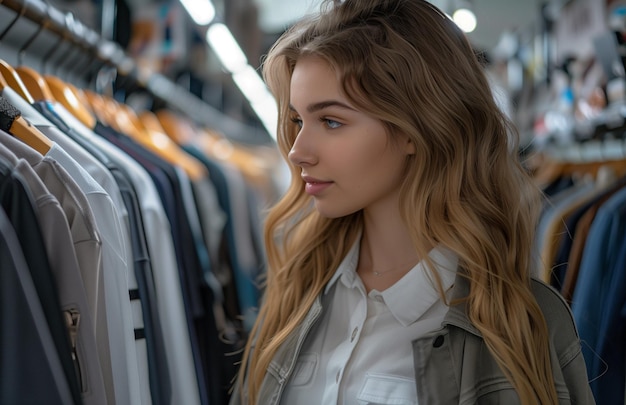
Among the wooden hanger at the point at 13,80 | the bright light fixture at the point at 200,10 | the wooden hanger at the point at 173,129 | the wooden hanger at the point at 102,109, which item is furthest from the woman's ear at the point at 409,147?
the wooden hanger at the point at 173,129

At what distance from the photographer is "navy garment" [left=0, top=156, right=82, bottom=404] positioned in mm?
1059

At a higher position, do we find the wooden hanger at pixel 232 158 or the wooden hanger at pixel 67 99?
the wooden hanger at pixel 232 158

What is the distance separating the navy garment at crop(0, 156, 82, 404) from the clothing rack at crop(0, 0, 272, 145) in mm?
719

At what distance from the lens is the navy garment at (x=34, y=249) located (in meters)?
1.06

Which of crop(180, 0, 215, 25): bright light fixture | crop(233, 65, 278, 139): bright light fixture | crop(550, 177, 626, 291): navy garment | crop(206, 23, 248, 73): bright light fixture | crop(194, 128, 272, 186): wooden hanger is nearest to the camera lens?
crop(550, 177, 626, 291): navy garment

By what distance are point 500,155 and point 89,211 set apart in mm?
893

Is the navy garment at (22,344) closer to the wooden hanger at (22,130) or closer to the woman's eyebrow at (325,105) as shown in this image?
the wooden hanger at (22,130)

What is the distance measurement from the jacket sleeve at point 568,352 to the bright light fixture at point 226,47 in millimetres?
1883

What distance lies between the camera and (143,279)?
1.55 m

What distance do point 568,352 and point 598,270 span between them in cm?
78

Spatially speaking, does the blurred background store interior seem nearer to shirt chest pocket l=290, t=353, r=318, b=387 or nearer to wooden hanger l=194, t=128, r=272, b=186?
wooden hanger l=194, t=128, r=272, b=186

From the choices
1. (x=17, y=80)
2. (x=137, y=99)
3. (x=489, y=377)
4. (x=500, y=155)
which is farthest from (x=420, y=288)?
(x=137, y=99)

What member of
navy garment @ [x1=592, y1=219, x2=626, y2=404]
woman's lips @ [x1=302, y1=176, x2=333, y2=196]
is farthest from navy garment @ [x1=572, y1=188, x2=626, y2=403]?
woman's lips @ [x1=302, y1=176, x2=333, y2=196]

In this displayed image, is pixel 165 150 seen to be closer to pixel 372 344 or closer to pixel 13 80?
pixel 13 80
